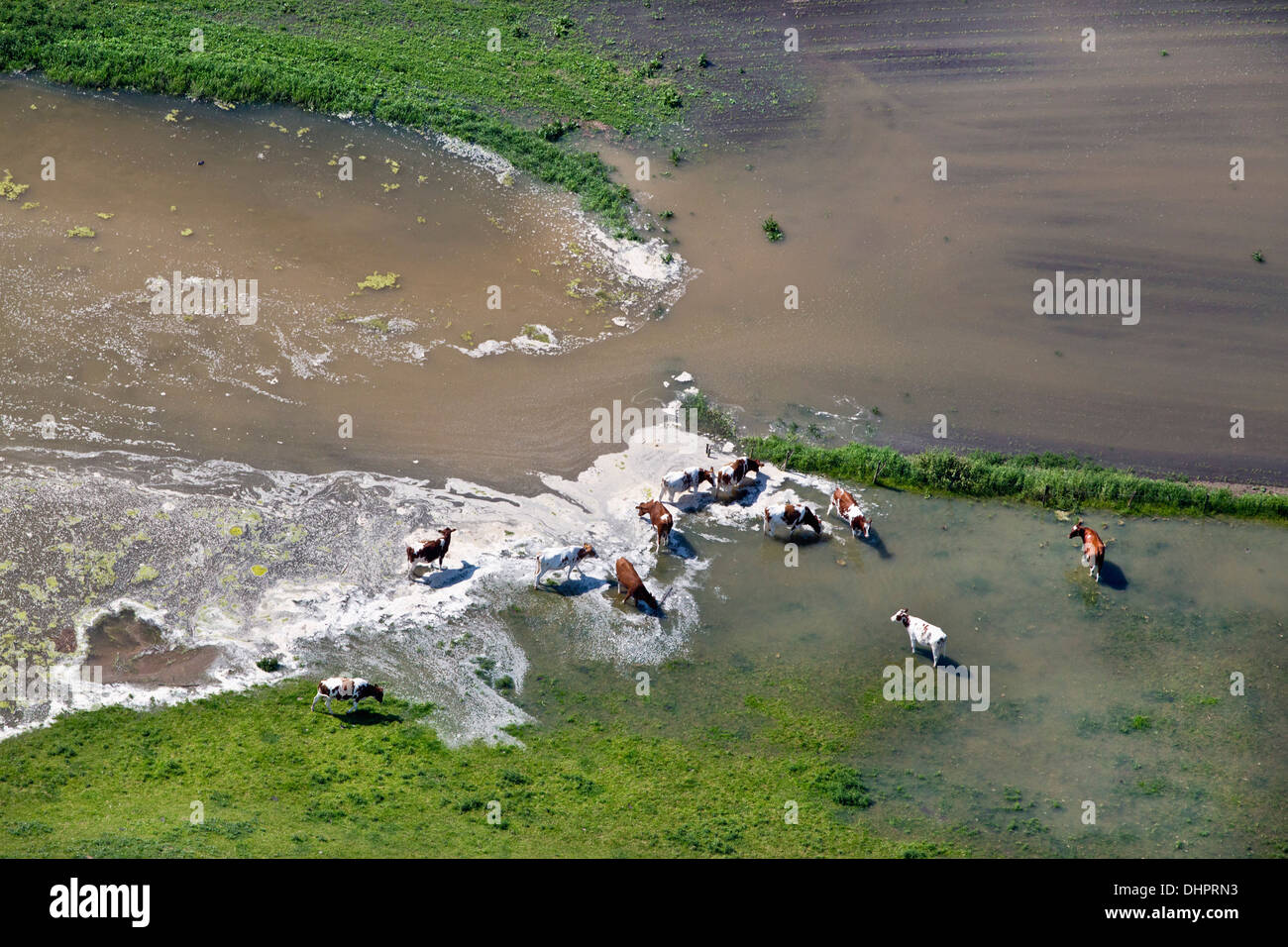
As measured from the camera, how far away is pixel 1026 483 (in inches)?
1248

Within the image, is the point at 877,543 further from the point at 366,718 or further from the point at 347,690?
the point at 347,690

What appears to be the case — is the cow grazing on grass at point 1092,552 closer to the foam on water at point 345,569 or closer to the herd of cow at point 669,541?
the herd of cow at point 669,541

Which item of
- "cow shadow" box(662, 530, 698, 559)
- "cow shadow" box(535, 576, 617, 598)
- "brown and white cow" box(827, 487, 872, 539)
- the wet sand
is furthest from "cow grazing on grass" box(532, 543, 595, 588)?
the wet sand

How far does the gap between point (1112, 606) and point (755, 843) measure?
11.3 meters

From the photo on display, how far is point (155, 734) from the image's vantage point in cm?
2400

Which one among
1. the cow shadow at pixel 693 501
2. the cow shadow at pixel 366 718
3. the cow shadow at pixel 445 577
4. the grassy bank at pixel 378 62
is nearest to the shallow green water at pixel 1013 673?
the cow shadow at pixel 693 501

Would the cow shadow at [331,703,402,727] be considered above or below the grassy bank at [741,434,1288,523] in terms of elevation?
below

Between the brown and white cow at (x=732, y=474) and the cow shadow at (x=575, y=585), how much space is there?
A: 3.98 meters

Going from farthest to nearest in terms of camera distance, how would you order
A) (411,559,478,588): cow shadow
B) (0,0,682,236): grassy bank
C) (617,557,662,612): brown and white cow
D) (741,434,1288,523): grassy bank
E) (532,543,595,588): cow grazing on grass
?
(0,0,682,236): grassy bank < (741,434,1288,523): grassy bank < (411,559,478,588): cow shadow < (532,543,595,588): cow grazing on grass < (617,557,662,612): brown and white cow

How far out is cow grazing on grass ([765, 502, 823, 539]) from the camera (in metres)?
29.6

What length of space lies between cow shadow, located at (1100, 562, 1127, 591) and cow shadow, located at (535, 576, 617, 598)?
37.7ft

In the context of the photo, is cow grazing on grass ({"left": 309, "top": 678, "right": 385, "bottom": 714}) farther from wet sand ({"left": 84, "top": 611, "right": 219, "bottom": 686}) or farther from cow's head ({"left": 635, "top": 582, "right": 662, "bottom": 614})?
cow's head ({"left": 635, "top": 582, "right": 662, "bottom": 614})

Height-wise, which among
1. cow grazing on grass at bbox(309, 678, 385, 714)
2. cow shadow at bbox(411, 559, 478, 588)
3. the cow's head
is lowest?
cow grazing on grass at bbox(309, 678, 385, 714)

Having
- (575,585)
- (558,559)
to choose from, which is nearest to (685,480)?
(575,585)
